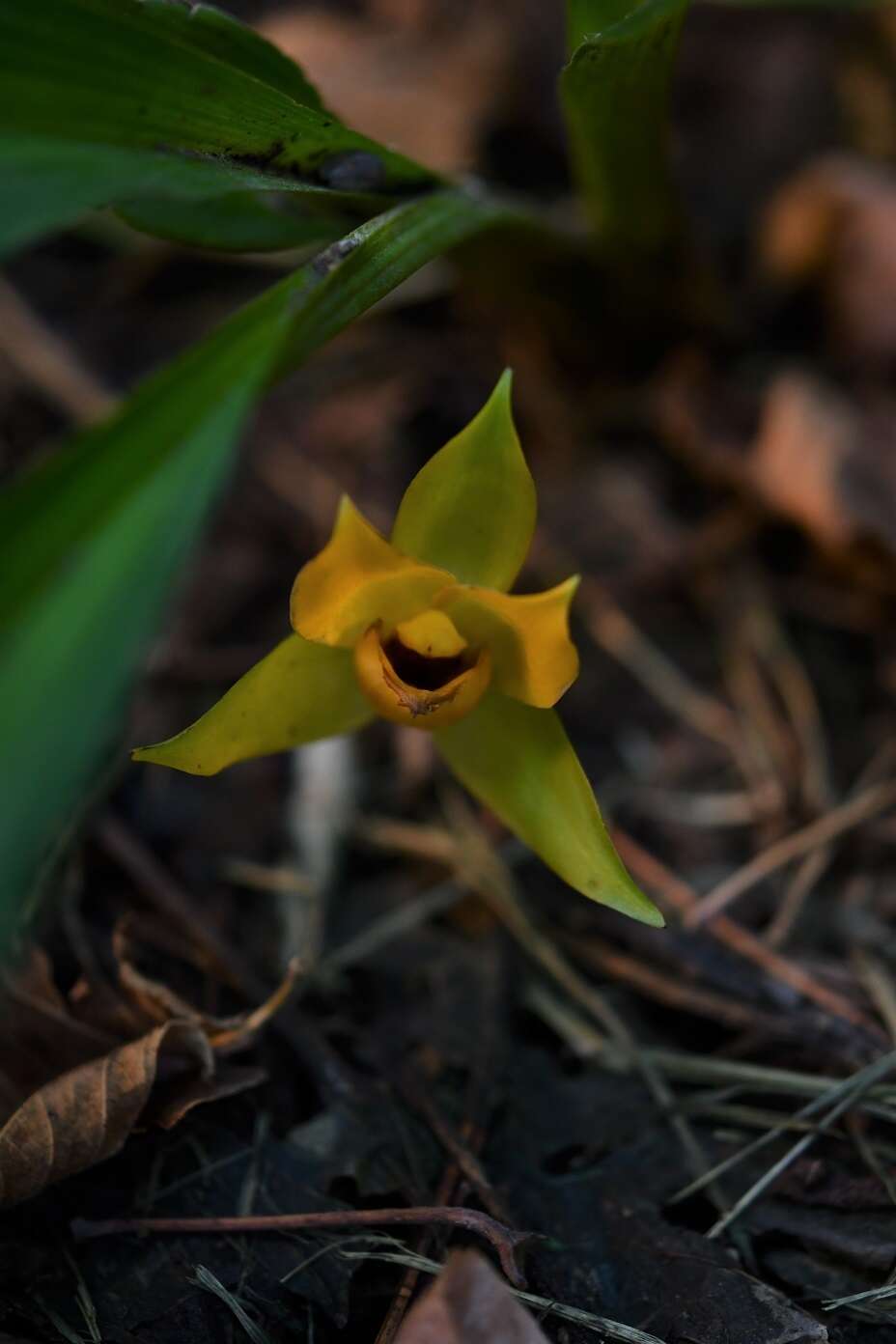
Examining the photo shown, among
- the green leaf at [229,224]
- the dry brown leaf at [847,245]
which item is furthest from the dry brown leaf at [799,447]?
the green leaf at [229,224]

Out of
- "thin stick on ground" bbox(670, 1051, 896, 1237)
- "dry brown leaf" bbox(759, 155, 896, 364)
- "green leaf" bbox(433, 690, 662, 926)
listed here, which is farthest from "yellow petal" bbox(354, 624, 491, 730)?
"dry brown leaf" bbox(759, 155, 896, 364)

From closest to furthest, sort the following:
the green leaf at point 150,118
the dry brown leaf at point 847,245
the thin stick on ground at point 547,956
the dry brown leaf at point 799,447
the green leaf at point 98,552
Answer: the green leaf at point 98,552, the green leaf at point 150,118, the thin stick on ground at point 547,956, the dry brown leaf at point 799,447, the dry brown leaf at point 847,245

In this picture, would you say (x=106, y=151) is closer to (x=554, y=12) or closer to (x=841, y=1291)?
(x=841, y=1291)

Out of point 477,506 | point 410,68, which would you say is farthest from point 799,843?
point 410,68

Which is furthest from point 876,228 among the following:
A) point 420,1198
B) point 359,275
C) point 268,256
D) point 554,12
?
point 420,1198

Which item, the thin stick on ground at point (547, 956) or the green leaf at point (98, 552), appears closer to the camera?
the green leaf at point (98, 552)

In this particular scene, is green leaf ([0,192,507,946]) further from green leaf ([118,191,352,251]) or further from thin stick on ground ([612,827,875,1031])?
thin stick on ground ([612,827,875,1031])

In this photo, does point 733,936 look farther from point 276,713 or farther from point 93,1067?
point 93,1067

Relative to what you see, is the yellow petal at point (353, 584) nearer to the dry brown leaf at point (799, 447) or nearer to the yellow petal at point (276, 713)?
the yellow petal at point (276, 713)

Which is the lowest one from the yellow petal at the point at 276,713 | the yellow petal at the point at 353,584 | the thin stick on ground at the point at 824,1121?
the thin stick on ground at the point at 824,1121
